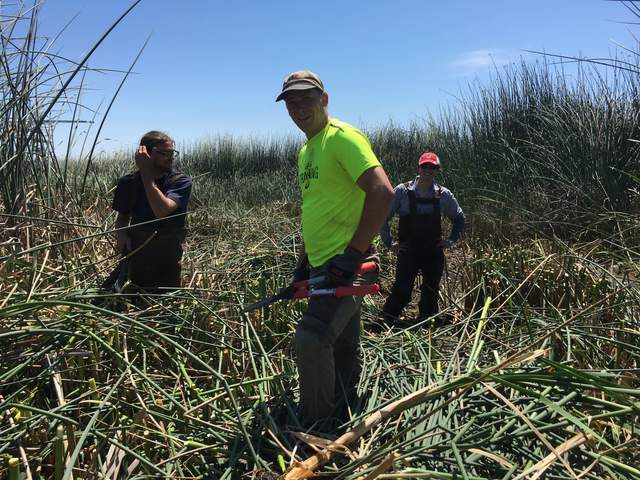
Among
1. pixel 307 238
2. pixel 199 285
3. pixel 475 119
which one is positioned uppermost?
pixel 475 119

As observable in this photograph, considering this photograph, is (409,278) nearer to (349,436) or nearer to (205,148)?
(349,436)

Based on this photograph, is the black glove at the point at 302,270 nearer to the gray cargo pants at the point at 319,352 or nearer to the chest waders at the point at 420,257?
the gray cargo pants at the point at 319,352

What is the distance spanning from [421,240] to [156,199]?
242 cm

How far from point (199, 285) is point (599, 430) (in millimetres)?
2761

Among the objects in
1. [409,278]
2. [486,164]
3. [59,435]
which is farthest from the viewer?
[486,164]

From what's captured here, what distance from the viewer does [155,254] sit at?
2920 millimetres

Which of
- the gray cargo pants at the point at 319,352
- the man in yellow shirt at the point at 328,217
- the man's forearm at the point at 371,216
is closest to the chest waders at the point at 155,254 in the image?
the man in yellow shirt at the point at 328,217

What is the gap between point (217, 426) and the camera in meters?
1.79

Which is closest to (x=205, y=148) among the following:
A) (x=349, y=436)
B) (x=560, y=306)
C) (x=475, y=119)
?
(x=475, y=119)

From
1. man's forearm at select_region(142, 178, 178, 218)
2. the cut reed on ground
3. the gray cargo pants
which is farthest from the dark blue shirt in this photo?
the gray cargo pants

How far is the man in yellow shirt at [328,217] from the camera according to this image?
2.02 metres

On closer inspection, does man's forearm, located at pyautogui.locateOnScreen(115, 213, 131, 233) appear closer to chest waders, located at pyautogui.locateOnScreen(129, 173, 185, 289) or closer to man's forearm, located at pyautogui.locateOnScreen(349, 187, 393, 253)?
chest waders, located at pyautogui.locateOnScreen(129, 173, 185, 289)

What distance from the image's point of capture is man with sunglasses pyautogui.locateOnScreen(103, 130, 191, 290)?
2.86 m

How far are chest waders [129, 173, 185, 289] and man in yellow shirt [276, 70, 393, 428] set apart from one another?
3.61 feet
